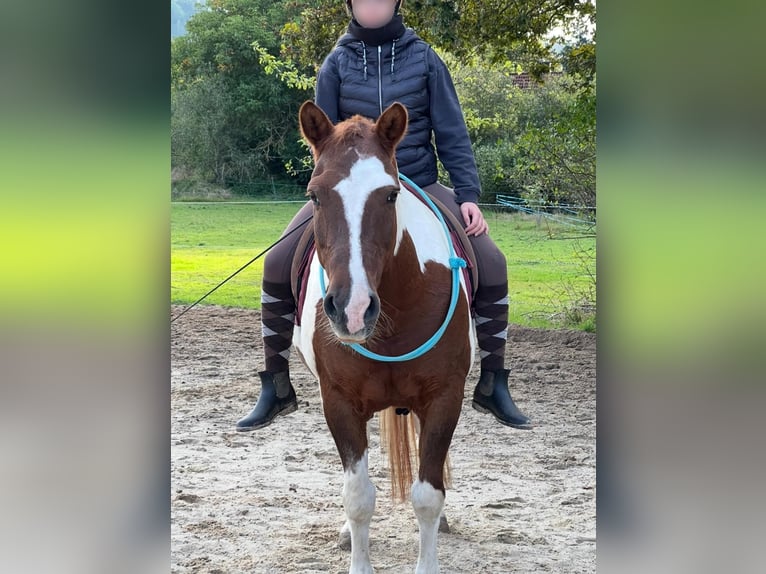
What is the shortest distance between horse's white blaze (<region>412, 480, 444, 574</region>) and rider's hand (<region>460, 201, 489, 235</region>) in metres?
1.19

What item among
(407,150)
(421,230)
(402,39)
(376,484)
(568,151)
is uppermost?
(402,39)

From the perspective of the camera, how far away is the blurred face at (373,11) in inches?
144

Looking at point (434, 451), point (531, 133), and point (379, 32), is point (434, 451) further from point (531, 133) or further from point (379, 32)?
point (531, 133)

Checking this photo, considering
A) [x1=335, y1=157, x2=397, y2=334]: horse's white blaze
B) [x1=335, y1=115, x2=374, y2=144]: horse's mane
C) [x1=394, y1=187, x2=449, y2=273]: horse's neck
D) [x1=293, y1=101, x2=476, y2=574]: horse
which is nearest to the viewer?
[x1=335, y1=157, x2=397, y2=334]: horse's white blaze

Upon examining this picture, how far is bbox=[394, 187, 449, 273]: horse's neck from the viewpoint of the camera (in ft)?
10.8

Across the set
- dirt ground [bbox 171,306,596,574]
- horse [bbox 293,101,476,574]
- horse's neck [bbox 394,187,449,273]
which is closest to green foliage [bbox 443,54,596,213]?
dirt ground [bbox 171,306,596,574]

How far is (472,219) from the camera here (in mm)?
3988

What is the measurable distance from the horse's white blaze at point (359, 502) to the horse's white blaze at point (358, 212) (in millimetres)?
1099

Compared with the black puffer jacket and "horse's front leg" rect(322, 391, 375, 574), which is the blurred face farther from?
"horse's front leg" rect(322, 391, 375, 574)

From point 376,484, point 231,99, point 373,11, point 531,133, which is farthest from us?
point 231,99

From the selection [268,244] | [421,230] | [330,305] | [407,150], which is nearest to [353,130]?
[421,230]

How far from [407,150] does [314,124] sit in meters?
1.01
